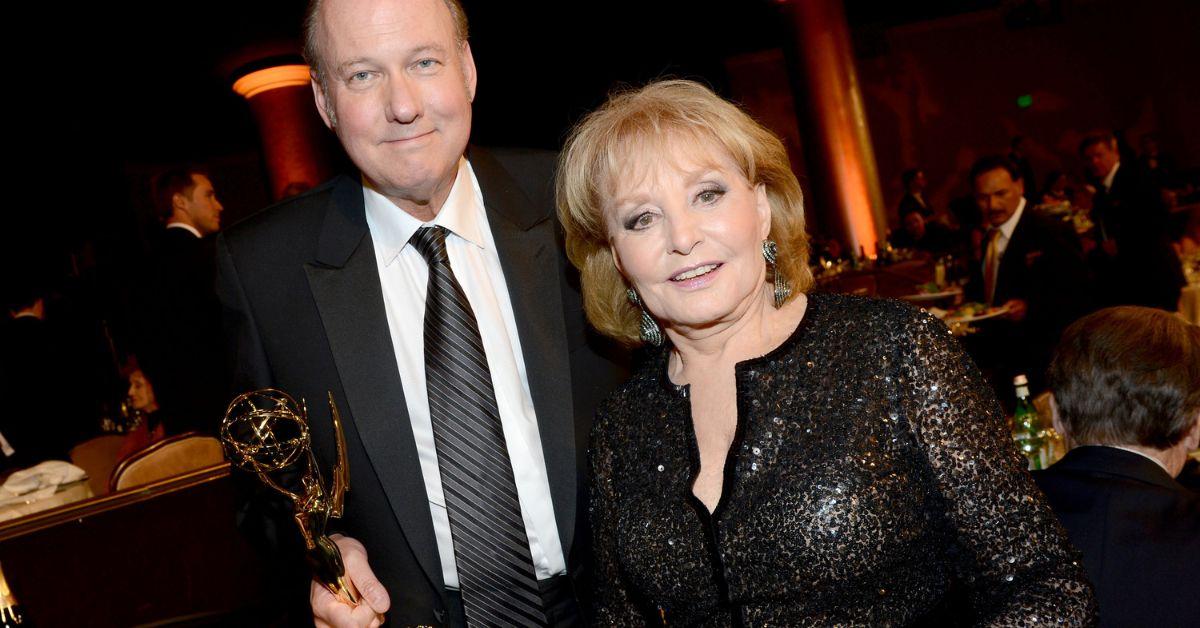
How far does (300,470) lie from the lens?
1.77m

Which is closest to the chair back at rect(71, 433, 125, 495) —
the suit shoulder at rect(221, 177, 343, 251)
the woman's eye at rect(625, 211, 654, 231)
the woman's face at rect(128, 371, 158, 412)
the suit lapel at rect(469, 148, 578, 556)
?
the woman's face at rect(128, 371, 158, 412)

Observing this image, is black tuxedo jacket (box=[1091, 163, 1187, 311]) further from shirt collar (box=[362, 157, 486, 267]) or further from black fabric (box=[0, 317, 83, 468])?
black fabric (box=[0, 317, 83, 468])

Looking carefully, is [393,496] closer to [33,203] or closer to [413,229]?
[413,229]

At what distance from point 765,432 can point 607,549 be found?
388mm

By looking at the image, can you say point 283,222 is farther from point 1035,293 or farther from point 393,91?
point 1035,293

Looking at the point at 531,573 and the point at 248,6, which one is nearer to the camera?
the point at 531,573

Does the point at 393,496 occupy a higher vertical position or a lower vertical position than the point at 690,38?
lower

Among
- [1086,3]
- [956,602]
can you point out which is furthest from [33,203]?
[1086,3]

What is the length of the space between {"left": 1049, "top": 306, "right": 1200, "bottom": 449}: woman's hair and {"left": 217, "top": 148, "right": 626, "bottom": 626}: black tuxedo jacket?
1.22 m

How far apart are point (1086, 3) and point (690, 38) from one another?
26.3ft

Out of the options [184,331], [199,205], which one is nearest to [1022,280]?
[184,331]

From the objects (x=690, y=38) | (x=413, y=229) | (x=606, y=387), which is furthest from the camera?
(x=690, y=38)

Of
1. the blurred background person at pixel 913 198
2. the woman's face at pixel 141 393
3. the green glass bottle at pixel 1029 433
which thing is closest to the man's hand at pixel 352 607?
the green glass bottle at pixel 1029 433

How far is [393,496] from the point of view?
1.76 meters
